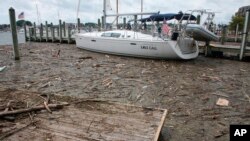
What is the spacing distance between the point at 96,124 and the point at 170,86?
4.43 meters

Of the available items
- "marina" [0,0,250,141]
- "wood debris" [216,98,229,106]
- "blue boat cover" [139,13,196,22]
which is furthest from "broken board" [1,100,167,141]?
"blue boat cover" [139,13,196,22]

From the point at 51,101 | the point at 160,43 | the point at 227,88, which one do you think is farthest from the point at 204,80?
the point at 51,101

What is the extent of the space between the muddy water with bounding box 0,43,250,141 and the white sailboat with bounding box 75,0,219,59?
1.96 ft

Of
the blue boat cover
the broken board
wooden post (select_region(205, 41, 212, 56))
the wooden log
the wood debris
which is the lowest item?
the wood debris

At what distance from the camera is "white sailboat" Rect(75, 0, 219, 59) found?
1246 centimetres

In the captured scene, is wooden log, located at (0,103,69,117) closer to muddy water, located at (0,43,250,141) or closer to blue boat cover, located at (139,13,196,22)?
muddy water, located at (0,43,250,141)

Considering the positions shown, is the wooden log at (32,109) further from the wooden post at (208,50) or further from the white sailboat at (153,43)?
Answer: the wooden post at (208,50)

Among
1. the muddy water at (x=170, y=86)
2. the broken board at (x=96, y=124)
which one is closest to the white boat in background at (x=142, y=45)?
the muddy water at (x=170, y=86)

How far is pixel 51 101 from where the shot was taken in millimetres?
5156

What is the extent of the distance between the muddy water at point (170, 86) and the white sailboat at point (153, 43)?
1.96 ft

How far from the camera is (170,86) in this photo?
798cm

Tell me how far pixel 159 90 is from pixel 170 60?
611cm

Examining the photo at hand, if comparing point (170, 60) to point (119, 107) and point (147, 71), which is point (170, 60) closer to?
point (147, 71)

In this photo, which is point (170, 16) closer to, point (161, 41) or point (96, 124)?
point (161, 41)
